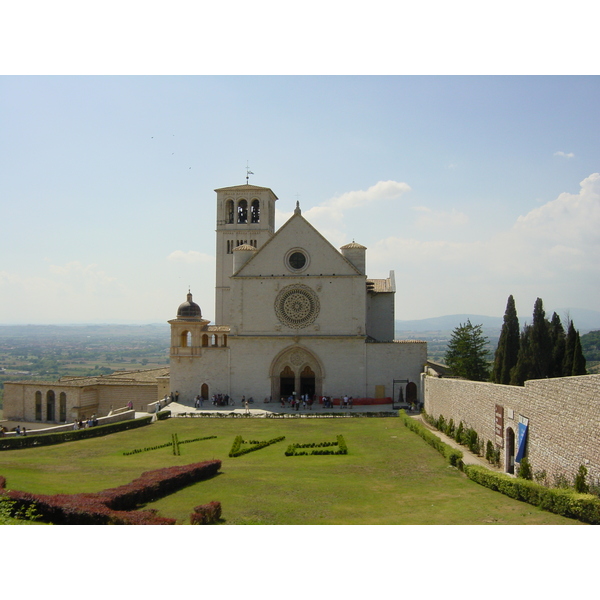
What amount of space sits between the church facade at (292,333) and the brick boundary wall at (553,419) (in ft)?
62.9

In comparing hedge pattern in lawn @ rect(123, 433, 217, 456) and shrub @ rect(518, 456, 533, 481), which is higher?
shrub @ rect(518, 456, 533, 481)

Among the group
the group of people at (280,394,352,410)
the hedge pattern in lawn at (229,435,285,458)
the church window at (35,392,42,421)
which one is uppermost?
the group of people at (280,394,352,410)

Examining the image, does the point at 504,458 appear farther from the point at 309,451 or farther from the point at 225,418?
the point at 225,418

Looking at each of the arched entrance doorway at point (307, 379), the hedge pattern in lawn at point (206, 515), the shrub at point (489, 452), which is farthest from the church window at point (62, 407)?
the hedge pattern in lawn at point (206, 515)

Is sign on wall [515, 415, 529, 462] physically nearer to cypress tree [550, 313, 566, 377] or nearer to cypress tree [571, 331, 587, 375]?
cypress tree [571, 331, 587, 375]

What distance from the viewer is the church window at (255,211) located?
181 ft

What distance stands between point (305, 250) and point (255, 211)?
12845mm

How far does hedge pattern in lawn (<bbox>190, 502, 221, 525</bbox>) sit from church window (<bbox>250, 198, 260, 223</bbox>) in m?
42.2

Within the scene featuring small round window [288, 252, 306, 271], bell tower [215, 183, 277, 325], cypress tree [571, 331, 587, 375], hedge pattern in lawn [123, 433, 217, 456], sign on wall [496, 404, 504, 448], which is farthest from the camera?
bell tower [215, 183, 277, 325]

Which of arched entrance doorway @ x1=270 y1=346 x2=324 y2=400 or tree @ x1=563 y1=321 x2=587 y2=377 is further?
arched entrance doorway @ x1=270 y1=346 x2=324 y2=400

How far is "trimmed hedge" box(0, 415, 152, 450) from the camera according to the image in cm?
2880

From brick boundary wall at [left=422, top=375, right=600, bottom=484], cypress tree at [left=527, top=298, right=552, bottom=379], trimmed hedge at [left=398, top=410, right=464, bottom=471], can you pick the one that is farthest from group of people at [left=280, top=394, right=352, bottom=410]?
brick boundary wall at [left=422, top=375, right=600, bottom=484]

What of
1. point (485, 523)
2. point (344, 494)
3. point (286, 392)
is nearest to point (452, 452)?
point (344, 494)

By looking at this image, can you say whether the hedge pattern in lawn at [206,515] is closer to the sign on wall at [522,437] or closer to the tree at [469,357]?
the sign on wall at [522,437]
